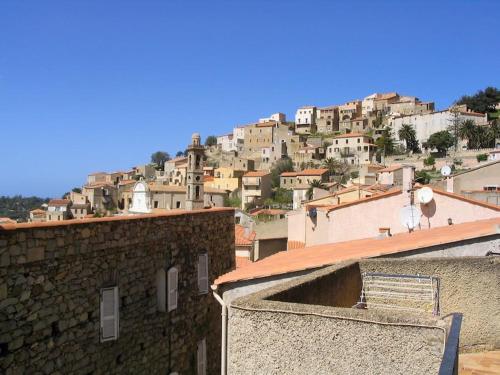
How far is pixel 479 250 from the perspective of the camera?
31.2ft

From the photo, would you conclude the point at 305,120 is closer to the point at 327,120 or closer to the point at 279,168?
the point at 327,120

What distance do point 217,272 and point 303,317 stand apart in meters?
7.89

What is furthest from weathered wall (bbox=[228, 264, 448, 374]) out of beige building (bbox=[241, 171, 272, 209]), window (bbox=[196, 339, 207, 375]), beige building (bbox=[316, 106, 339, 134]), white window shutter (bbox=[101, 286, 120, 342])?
beige building (bbox=[316, 106, 339, 134])

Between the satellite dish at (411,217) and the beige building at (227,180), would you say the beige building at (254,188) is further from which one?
the satellite dish at (411,217)

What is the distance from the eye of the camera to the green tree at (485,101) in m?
107

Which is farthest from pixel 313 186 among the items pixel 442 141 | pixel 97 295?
pixel 97 295

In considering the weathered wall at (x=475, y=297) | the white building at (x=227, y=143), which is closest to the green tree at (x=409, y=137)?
the white building at (x=227, y=143)

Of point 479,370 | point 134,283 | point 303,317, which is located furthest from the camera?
point 134,283

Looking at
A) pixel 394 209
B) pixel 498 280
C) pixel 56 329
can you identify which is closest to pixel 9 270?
pixel 56 329

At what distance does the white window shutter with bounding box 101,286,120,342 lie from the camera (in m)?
8.45

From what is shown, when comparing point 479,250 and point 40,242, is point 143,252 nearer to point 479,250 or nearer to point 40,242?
point 40,242

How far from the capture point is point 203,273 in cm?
1230

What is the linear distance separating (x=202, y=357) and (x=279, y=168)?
96.3m

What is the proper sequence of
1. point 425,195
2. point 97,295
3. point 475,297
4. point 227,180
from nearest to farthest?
point 475,297
point 97,295
point 425,195
point 227,180
